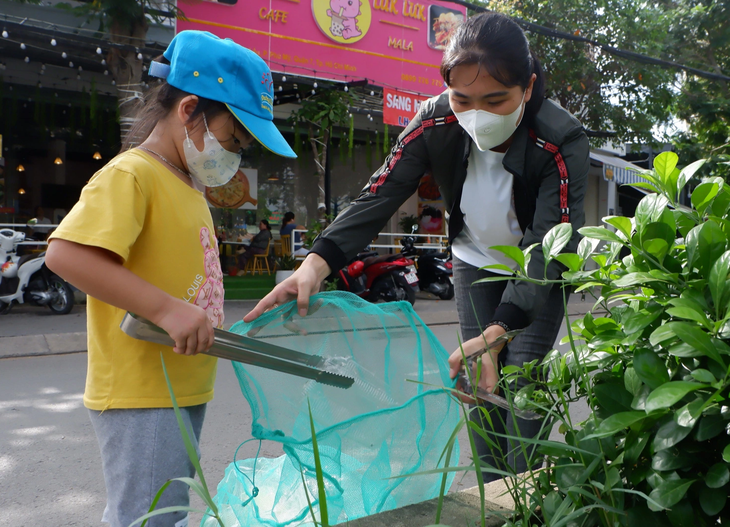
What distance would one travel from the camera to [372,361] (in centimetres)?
161

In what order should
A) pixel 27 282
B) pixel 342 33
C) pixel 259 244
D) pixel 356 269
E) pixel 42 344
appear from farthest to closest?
pixel 259 244 → pixel 342 33 → pixel 356 269 → pixel 27 282 → pixel 42 344

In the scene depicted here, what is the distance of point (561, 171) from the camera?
1.80m

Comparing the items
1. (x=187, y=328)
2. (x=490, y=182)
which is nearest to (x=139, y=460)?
(x=187, y=328)

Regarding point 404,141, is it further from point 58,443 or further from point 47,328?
point 47,328

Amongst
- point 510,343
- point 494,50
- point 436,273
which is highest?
point 494,50

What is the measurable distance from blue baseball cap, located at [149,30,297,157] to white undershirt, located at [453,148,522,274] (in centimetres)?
68

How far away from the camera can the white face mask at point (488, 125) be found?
1818 mm

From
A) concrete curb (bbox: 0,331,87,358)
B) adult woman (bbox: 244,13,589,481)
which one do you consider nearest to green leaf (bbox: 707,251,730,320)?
adult woman (bbox: 244,13,589,481)

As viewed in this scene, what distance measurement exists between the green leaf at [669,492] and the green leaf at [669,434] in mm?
58

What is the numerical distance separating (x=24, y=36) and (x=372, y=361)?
27.4 feet

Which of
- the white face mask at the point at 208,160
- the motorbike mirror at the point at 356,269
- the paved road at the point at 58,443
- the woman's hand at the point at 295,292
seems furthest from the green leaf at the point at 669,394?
the motorbike mirror at the point at 356,269

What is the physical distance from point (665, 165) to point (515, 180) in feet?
2.74

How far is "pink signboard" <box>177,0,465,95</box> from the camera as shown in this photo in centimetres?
952

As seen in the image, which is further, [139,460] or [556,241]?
[139,460]
